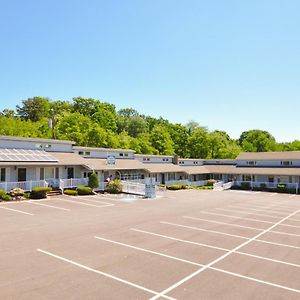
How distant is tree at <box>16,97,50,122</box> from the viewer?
8156 cm

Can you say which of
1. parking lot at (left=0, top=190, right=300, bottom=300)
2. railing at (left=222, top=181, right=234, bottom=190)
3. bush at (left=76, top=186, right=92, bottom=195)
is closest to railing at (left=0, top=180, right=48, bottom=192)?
bush at (left=76, top=186, right=92, bottom=195)

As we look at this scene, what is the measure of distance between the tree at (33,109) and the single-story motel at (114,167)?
4307cm

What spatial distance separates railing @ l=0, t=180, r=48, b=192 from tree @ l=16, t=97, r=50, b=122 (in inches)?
2153

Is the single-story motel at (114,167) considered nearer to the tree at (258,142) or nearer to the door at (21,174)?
the door at (21,174)

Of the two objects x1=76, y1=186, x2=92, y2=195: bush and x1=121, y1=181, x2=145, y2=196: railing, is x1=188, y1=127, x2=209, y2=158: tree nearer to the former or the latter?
x1=121, y1=181, x2=145, y2=196: railing

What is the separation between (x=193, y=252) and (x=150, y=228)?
4.67 metres

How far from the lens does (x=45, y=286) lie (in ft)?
29.2

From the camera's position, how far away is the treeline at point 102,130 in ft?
204

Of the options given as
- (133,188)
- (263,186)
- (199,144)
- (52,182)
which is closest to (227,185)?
(263,186)

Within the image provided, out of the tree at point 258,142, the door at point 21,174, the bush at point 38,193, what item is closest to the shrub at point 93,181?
the bush at point 38,193

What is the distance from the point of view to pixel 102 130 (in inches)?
2493

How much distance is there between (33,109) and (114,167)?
5257cm

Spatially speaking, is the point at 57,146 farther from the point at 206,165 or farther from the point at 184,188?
the point at 206,165

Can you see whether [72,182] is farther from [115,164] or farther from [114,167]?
[115,164]
